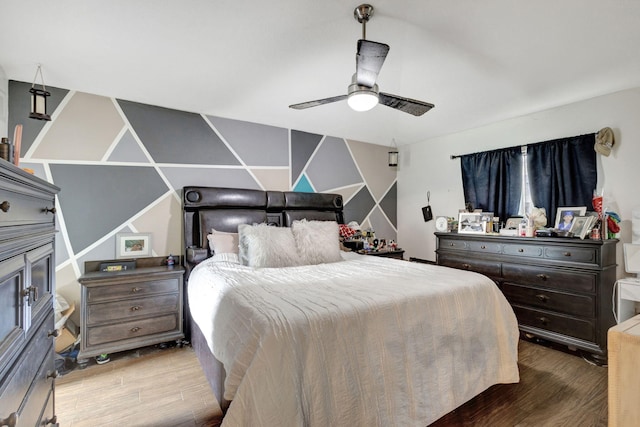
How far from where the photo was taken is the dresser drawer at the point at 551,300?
8.87 feet

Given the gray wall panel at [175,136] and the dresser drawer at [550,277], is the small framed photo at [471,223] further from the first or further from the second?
the gray wall panel at [175,136]

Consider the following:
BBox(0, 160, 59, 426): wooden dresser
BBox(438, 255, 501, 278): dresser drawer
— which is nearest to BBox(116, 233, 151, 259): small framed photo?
BBox(0, 160, 59, 426): wooden dresser

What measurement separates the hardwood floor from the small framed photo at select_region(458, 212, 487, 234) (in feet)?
4.90

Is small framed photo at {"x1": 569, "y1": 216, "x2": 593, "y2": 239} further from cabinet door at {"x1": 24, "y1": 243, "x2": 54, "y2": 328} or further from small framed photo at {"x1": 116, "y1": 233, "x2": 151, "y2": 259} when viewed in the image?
small framed photo at {"x1": 116, "y1": 233, "x2": 151, "y2": 259}

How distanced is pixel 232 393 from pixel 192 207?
7.68 feet

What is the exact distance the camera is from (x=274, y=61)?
2348 millimetres

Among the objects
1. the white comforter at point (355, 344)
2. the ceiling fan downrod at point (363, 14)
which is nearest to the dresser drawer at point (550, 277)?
the white comforter at point (355, 344)

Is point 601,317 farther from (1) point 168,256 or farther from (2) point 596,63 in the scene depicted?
(1) point 168,256

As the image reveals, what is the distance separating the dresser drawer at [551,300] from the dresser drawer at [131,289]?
11.5 ft

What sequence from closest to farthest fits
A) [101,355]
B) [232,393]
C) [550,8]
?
→ 1. [232,393]
2. [550,8]
3. [101,355]

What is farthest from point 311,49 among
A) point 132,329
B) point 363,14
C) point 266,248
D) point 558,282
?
point 558,282

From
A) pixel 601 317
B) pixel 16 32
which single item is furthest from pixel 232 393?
pixel 601 317

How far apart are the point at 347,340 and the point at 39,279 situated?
1409mm

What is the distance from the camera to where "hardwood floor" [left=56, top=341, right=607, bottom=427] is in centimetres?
186
